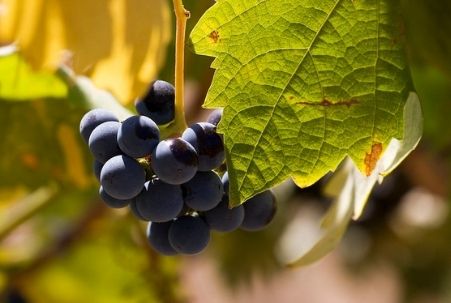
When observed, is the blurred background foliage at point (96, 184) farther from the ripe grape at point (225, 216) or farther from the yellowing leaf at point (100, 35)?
the ripe grape at point (225, 216)

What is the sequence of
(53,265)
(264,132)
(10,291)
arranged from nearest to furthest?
(264,132) < (10,291) < (53,265)

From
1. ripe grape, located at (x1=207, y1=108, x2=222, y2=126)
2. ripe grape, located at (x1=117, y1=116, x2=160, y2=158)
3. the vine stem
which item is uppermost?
the vine stem

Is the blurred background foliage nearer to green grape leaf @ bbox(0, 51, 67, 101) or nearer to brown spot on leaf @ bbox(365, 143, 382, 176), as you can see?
green grape leaf @ bbox(0, 51, 67, 101)

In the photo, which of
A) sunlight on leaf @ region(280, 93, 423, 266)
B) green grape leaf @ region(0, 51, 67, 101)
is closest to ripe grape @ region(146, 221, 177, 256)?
sunlight on leaf @ region(280, 93, 423, 266)

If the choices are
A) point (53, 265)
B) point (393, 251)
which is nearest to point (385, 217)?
point (393, 251)

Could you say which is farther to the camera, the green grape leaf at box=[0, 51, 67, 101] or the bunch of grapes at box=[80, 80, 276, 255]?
the green grape leaf at box=[0, 51, 67, 101]

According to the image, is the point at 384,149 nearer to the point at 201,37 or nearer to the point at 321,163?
the point at 321,163

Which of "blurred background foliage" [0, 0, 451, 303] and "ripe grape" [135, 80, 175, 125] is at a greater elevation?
"ripe grape" [135, 80, 175, 125]
